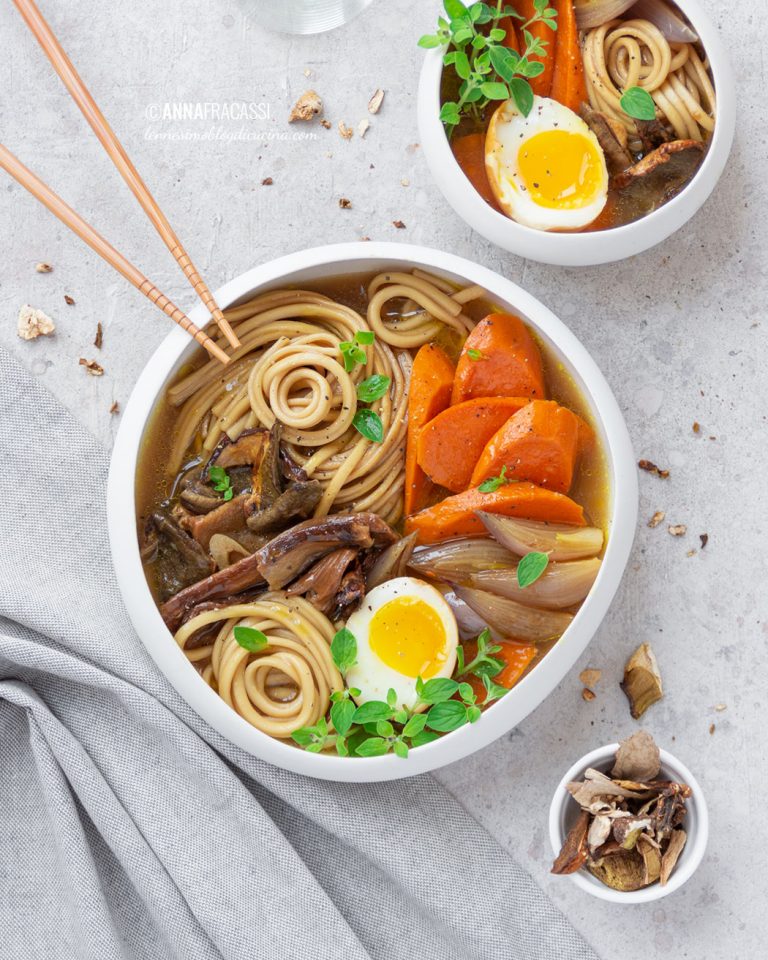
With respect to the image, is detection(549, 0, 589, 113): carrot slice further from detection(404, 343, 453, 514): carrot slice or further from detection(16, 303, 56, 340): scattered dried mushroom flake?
detection(16, 303, 56, 340): scattered dried mushroom flake

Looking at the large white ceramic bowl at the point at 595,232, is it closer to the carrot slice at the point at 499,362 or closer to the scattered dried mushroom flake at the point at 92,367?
the carrot slice at the point at 499,362

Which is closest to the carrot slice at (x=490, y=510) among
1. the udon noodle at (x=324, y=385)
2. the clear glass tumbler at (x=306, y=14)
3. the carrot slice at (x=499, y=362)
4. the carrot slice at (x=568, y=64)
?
the udon noodle at (x=324, y=385)

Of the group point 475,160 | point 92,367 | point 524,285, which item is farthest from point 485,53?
point 92,367

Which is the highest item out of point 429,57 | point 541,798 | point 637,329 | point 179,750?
point 429,57

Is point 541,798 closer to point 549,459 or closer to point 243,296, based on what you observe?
point 549,459

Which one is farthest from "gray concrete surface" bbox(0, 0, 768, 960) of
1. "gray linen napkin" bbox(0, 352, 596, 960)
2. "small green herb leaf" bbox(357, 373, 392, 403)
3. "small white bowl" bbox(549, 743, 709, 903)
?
"small green herb leaf" bbox(357, 373, 392, 403)

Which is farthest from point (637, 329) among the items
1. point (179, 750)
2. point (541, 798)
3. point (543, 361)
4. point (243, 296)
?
point (179, 750)
